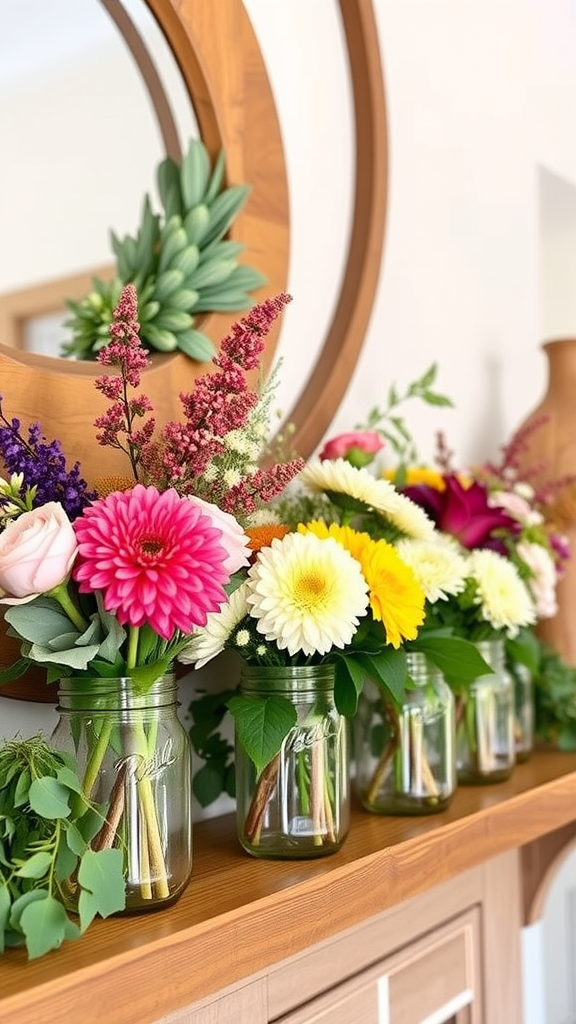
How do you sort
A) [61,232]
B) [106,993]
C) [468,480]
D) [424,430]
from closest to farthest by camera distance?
[106,993]
[468,480]
[424,430]
[61,232]

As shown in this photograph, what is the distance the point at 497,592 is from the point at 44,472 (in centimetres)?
43

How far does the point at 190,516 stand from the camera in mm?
558

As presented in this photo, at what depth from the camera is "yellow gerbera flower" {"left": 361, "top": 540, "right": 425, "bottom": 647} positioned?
0.69m

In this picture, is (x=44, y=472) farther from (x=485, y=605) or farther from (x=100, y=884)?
(x=485, y=605)

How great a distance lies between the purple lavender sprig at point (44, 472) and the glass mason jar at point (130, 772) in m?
0.11

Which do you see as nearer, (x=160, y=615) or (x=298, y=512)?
(x=160, y=615)

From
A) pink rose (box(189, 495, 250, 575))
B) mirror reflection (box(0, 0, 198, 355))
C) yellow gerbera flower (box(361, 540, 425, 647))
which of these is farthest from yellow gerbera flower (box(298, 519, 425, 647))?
mirror reflection (box(0, 0, 198, 355))

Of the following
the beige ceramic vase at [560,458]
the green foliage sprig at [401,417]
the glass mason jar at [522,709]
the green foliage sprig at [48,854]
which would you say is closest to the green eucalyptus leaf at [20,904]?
the green foliage sprig at [48,854]

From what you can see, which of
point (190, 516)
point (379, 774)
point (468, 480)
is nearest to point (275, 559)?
point (190, 516)

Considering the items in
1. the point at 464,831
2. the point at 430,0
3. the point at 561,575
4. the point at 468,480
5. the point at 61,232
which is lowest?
the point at 464,831

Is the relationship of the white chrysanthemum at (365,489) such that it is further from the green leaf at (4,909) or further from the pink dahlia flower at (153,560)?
the green leaf at (4,909)

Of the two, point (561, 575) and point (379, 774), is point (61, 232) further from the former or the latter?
point (379, 774)

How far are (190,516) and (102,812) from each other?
17 cm

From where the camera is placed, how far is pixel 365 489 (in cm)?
77
